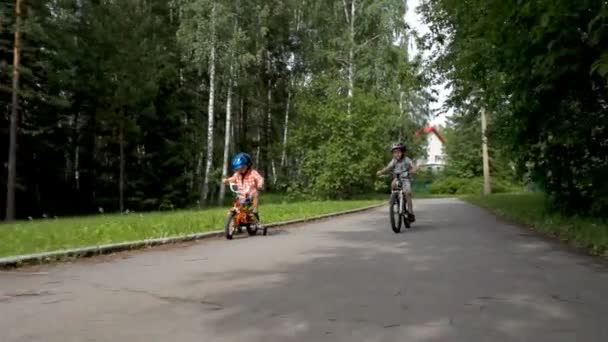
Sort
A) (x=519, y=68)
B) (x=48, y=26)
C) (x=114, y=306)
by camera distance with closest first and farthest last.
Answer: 1. (x=114, y=306)
2. (x=519, y=68)
3. (x=48, y=26)

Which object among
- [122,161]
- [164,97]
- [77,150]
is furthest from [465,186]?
[77,150]

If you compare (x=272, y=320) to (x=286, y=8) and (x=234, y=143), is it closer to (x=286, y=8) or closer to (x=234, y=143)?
(x=286, y=8)

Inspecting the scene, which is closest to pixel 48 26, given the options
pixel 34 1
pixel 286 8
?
pixel 34 1

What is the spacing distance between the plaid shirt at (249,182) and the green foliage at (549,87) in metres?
5.12

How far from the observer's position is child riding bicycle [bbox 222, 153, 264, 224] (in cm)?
1132

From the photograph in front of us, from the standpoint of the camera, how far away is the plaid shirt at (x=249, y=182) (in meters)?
11.4

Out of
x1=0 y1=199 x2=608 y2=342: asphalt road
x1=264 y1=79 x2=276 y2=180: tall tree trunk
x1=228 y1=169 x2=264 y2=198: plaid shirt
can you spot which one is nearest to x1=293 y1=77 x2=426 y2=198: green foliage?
x1=264 y1=79 x2=276 y2=180: tall tree trunk

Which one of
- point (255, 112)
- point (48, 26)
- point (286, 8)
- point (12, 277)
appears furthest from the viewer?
point (255, 112)

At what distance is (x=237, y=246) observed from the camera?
9.77 m

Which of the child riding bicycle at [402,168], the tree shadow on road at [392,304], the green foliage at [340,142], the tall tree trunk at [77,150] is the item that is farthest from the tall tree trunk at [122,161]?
the tree shadow on road at [392,304]

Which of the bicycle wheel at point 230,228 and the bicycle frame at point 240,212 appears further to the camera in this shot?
the bicycle frame at point 240,212

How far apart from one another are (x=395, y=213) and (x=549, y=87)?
4.05 metres

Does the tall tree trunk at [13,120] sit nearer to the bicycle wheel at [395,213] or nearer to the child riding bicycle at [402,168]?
the child riding bicycle at [402,168]

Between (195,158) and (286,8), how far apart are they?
11.5 metres
